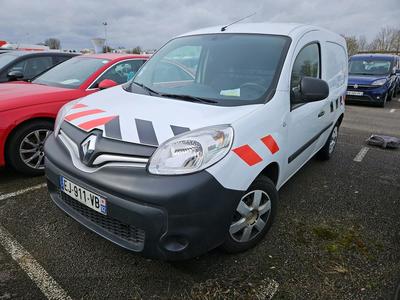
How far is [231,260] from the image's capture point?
232cm

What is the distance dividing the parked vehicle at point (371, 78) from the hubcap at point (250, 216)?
9.54m

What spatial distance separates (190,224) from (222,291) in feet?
1.82

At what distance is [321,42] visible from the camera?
11.1 feet

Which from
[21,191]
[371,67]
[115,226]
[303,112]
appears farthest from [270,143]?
[371,67]

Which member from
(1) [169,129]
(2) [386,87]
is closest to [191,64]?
(1) [169,129]

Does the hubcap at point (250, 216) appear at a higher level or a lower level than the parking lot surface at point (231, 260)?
higher

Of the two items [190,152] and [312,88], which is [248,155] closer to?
[190,152]

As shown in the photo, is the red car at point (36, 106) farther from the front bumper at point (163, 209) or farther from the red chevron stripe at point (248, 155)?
the red chevron stripe at point (248, 155)

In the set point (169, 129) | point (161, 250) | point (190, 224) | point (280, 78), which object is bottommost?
point (161, 250)

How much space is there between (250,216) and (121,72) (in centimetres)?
314

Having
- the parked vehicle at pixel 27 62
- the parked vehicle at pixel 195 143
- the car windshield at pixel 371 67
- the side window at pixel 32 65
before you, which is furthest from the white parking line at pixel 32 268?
the car windshield at pixel 371 67

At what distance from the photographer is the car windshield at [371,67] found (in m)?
11.0

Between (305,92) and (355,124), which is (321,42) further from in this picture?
(355,124)

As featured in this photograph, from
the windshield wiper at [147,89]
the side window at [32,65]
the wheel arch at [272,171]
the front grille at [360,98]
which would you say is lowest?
the front grille at [360,98]
